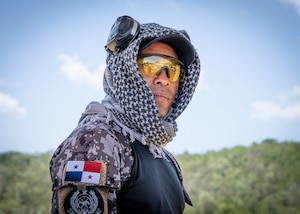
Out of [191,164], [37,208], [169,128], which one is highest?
[191,164]

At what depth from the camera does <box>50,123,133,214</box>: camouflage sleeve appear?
193 cm

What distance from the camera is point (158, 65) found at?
2846mm

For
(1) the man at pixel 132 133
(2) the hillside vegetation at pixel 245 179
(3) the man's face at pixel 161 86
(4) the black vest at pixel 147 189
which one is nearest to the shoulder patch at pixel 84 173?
(1) the man at pixel 132 133

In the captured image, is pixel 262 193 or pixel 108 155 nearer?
pixel 108 155

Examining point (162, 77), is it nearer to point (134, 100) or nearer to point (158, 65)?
point (158, 65)

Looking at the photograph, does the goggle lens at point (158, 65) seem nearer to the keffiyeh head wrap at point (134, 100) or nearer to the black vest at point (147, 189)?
the keffiyeh head wrap at point (134, 100)

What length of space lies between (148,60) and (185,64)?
41 cm

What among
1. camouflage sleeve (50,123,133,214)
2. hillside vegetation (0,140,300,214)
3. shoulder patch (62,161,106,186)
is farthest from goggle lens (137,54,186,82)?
hillside vegetation (0,140,300,214)

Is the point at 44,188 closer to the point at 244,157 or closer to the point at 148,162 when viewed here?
the point at 244,157

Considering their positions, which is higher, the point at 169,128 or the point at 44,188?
the point at 44,188

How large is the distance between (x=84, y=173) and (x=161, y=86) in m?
1.05

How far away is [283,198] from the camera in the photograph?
19266 mm

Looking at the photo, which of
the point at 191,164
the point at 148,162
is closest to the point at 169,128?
the point at 148,162

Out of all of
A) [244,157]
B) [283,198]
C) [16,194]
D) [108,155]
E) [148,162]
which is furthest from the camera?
[244,157]
